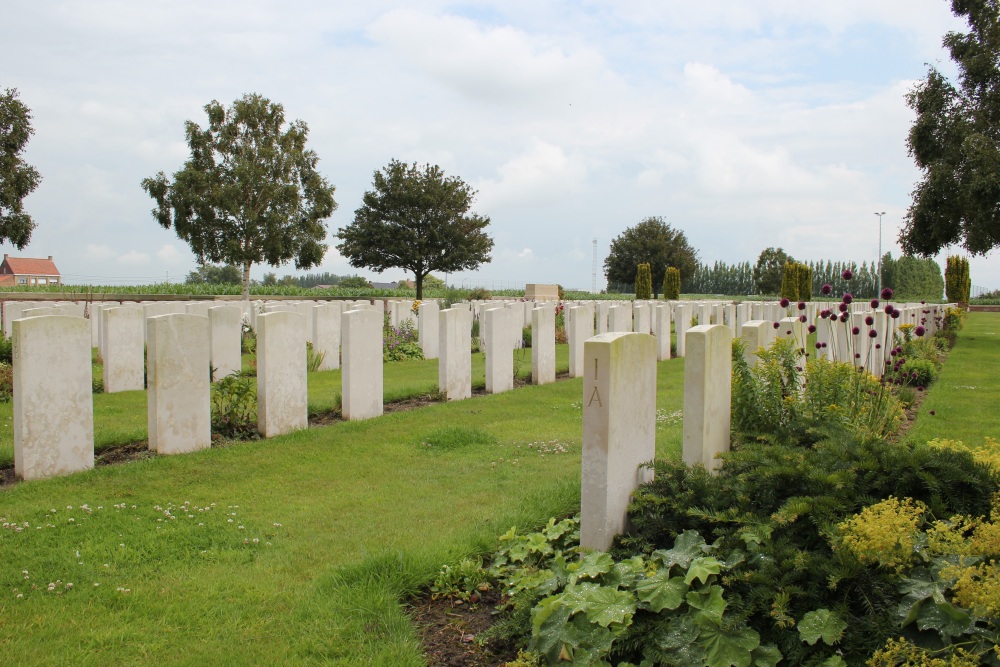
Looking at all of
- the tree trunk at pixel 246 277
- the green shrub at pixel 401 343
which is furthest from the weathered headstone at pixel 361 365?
the tree trunk at pixel 246 277

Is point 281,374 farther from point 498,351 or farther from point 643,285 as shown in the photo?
point 643,285

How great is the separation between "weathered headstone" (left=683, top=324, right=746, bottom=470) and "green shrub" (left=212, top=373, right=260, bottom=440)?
427cm

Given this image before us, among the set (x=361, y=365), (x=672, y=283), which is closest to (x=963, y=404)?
(x=361, y=365)

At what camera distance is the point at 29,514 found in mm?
4363

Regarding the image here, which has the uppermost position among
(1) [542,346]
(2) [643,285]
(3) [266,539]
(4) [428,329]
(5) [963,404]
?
(2) [643,285]

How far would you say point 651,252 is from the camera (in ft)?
201

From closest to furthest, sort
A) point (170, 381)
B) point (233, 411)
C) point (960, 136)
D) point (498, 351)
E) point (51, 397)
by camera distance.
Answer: point (51, 397) → point (170, 381) → point (233, 411) → point (498, 351) → point (960, 136)

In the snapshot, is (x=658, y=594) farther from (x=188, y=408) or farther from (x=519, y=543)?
(x=188, y=408)

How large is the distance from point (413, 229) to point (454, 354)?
28.9 metres

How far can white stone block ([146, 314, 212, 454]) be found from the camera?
585 cm

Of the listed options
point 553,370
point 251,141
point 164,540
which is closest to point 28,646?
point 164,540

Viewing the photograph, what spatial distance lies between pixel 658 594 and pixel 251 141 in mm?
28873

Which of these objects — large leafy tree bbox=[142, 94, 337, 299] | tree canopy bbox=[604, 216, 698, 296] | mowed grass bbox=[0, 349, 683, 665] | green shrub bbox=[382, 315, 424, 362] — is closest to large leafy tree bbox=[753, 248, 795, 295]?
tree canopy bbox=[604, 216, 698, 296]

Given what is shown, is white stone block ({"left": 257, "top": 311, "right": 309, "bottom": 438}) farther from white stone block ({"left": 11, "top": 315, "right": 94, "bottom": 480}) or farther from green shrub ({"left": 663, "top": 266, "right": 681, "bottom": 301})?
green shrub ({"left": 663, "top": 266, "right": 681, "bottom": 301})
